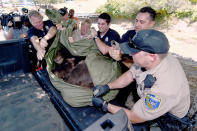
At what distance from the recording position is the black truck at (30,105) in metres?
1.49

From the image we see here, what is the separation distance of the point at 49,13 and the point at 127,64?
1.53 meters

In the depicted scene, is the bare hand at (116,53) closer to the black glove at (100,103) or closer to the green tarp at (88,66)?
the green tarp at (88,66)

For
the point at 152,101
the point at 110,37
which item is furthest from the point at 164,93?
the point at 110,37

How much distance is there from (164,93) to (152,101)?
12 centimetres

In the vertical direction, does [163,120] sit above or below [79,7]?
below

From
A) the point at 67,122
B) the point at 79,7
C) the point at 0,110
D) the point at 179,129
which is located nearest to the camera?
the point at 179,129

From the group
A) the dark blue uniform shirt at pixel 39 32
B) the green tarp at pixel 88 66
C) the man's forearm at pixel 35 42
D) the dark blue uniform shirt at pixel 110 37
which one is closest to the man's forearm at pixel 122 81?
the green tarp at pixel 88 66

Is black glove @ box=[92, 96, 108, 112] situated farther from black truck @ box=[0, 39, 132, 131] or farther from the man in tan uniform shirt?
the man in tan uniform shirt

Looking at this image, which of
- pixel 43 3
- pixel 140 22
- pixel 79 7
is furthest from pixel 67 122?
pixel 43 3

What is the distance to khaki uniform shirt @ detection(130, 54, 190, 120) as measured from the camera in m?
1.19

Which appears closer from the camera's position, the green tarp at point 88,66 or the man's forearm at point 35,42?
the green tarp at point 88,66

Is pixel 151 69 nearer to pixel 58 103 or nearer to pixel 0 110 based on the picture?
pixel 58 103

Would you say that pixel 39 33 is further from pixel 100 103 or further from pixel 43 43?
pixel 100 103

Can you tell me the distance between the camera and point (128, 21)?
1928cm
